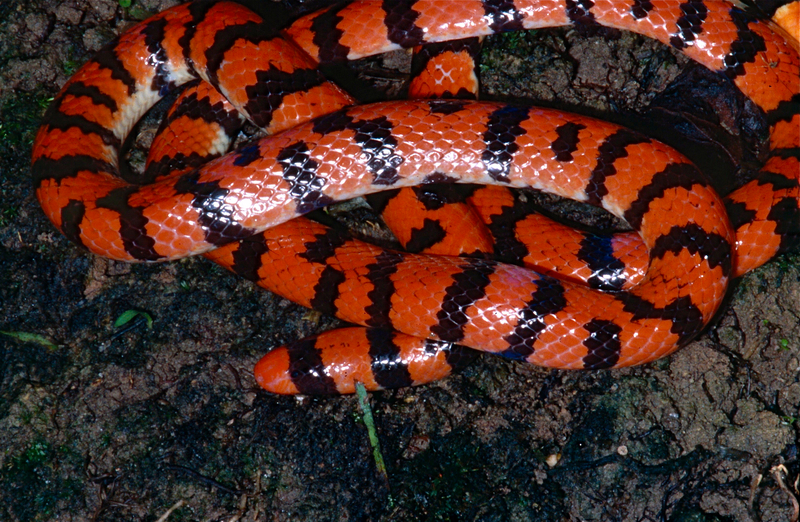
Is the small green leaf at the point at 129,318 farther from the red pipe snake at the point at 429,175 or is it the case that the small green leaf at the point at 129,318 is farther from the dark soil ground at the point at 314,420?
the red pipe snake at the point at 429,175

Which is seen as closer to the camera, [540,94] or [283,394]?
[283,394]

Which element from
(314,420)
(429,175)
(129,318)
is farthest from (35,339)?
(429,175)

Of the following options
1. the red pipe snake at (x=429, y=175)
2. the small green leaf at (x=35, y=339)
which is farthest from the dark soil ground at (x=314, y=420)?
the red pipe snake at (x=429, y=175)

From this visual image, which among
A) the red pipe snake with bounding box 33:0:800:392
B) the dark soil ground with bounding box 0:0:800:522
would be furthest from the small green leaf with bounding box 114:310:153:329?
the red pipe snake with bounding box 33:0:800:392

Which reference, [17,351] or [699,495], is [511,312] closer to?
[699,495]

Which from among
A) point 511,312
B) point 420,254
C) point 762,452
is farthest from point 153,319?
point 762,452

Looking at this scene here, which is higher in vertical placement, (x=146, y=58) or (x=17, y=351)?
(x=146, y=58)
